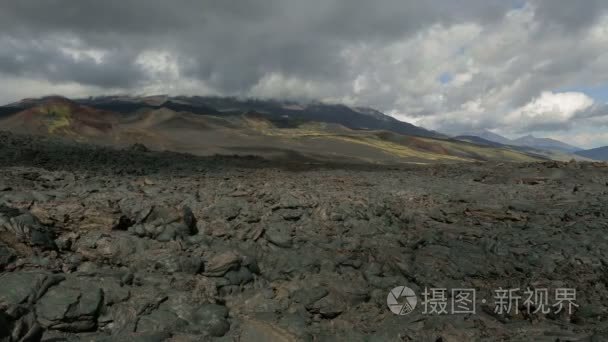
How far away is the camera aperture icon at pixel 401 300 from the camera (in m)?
8.72

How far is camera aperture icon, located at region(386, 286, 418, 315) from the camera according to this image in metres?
8.72

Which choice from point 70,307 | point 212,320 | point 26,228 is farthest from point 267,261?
point 26,228

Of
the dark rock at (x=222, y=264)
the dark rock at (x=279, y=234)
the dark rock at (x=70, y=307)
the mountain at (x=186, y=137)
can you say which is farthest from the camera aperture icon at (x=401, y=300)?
the mountain at (x=186, y=137)

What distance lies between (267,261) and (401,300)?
3.14m

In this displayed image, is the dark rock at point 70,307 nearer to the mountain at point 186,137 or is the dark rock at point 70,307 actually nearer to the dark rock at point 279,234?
the dark rock at point 279,234

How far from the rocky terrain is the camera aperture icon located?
5.9 inches

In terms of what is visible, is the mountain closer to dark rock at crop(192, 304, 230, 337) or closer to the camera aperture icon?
dark rock at crop(192, 304, 230, 337)

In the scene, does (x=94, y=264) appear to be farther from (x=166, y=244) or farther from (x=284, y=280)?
(x=284, y=280)

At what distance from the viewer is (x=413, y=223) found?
41.7 feet

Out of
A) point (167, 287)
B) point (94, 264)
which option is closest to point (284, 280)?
point (167, 287)

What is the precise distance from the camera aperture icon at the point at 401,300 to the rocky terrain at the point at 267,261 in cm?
15

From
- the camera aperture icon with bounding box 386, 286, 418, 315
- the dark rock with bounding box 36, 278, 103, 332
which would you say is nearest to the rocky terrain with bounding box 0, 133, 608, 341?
the dark rock with bounding box 36, 278, 103, 332

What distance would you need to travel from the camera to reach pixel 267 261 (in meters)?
9.91

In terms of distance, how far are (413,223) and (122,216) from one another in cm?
807
